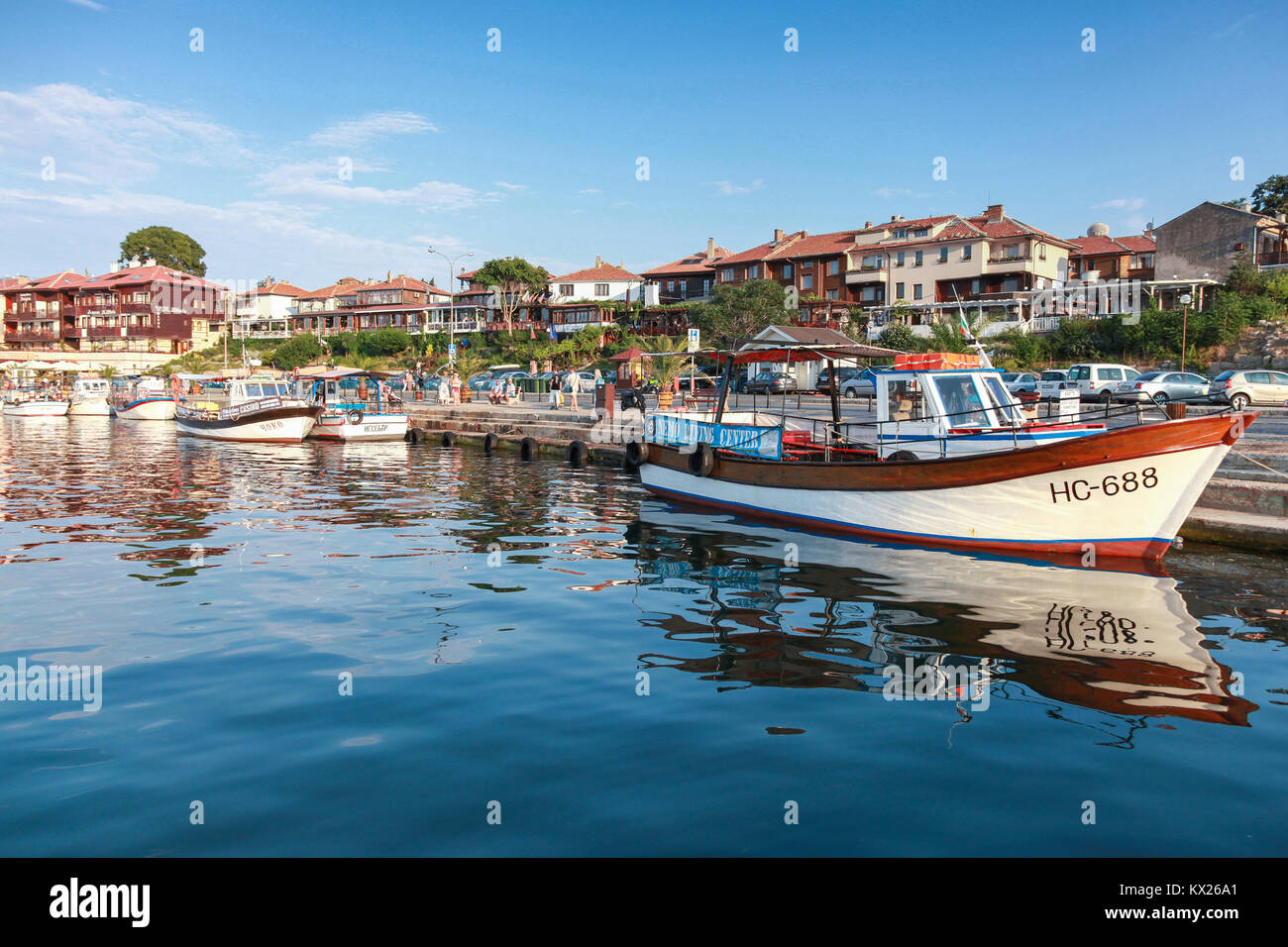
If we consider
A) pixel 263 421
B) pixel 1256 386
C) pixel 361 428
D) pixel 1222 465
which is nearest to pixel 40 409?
pixel 263 421

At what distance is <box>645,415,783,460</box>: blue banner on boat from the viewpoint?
1781cm

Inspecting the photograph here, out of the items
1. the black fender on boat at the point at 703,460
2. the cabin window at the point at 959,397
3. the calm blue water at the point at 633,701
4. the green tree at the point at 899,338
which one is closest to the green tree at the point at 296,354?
the green tree at the point at 899,338

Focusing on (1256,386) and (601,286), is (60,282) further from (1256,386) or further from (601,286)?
(1256,386)

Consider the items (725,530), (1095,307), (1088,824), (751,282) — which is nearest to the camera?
(1088,824)

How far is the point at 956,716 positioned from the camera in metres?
7.23

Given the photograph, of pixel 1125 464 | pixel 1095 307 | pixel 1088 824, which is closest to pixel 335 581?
pixel 1088 824

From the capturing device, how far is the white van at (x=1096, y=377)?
32.5 metres

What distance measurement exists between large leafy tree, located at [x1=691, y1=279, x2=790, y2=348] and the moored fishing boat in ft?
155

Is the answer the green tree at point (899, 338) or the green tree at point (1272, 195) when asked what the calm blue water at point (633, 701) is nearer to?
the green tree at point (899, 338)

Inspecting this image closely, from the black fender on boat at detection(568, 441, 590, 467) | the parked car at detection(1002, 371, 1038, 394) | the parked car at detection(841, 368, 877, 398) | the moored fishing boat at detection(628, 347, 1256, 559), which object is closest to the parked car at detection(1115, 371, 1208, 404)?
the parked car at detection(1002, 371, 1038, 394)

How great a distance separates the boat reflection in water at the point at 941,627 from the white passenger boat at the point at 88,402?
2465 inches
